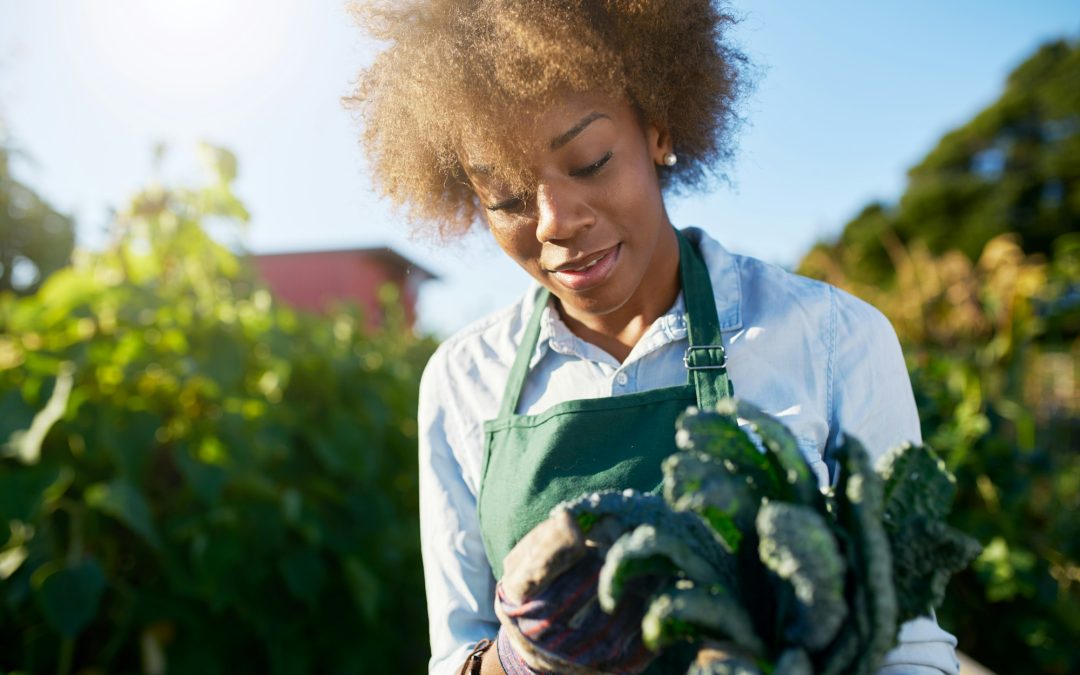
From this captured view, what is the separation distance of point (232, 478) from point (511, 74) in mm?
1681

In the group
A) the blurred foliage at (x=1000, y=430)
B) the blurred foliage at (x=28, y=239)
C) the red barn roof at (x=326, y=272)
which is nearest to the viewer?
the blurred foliage at (x=1000, y=430)

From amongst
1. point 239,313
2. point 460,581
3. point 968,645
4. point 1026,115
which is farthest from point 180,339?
point 1026,115

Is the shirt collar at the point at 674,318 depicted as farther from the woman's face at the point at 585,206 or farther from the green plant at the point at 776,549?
the green plant at the point at 776,549

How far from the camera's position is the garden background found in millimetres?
2312

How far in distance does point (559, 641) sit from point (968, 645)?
2.46m

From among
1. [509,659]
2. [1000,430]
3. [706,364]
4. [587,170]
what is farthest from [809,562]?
[1000,430]

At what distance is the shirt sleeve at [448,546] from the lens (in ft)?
4.99

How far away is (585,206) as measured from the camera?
1335 millimetres

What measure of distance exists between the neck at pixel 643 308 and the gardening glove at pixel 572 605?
0.65m

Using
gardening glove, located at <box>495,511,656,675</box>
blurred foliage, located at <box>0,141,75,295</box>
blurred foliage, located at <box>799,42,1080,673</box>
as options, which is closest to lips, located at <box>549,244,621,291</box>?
gardening glove, located at <box>495,511,656,675</box>

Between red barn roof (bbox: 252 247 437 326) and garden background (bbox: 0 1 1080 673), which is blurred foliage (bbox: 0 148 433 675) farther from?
red barn roof (bbox: 252 247 437 326)

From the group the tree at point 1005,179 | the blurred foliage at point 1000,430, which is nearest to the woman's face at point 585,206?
the blurred foliage at point 1000,430

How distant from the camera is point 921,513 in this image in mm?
835

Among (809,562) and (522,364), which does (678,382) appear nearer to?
(522,364)
